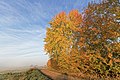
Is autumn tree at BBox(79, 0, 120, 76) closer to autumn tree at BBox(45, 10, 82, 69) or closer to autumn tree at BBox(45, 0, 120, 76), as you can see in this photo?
autumn tree at BBox(45, 0, 120, 76)

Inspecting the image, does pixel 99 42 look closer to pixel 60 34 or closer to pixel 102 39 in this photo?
pixel 102 39

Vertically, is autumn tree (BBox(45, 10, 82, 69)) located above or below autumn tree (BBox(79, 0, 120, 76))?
→ above

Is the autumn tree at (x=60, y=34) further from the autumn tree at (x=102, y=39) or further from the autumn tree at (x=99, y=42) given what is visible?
the autumn tree at (x=102, y=39)

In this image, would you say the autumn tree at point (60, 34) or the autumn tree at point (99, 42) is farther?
the autumn tree at point (60, 34)

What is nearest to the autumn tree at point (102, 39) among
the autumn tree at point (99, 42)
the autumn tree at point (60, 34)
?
the autumn tree at point (99, 42)

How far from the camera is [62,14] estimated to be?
45.1 metres

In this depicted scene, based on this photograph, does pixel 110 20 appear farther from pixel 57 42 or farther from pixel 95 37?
pixel 57 42

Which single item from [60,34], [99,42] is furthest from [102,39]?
[60,34]

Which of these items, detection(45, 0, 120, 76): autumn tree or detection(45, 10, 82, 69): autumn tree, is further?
detection(45, 10, 82, 69): autumn tree

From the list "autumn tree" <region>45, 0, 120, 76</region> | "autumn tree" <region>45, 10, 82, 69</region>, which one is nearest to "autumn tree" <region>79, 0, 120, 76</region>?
"autumn tree" <region>45, 0, 120, 76</region>

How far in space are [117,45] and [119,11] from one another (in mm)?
3413

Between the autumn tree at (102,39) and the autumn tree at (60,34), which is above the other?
the autumn tree at (60,34)

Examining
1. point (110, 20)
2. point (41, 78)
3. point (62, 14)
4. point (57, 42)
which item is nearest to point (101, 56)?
point (110, 20)

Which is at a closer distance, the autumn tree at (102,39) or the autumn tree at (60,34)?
the autumn tree at (102,39)
